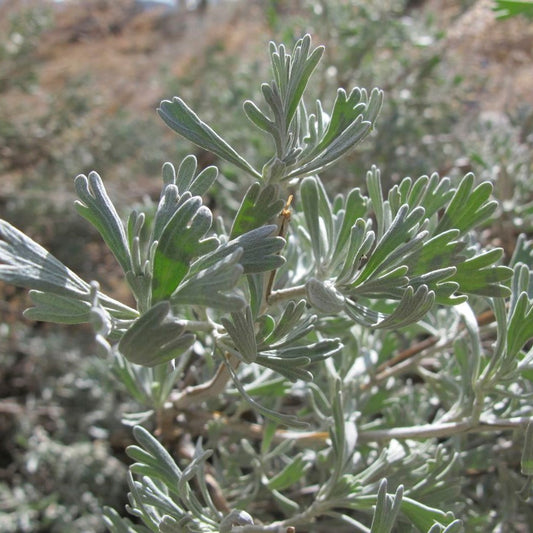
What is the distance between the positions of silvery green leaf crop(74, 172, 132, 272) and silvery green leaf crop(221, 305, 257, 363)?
13 centimetres

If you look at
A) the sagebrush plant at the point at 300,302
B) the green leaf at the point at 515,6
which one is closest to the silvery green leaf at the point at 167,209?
the sagebrush plant at the point at 300,302

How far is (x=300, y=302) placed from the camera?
0.66m

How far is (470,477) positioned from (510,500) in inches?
8.3

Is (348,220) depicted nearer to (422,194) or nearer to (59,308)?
(422,194)

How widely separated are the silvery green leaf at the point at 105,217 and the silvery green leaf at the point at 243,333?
0.42 ft

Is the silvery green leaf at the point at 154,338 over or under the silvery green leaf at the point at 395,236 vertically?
under

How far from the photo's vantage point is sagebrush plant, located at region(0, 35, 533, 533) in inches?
23.1

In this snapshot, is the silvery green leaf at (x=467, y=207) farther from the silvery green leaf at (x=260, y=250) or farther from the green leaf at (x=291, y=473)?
the green leaf at (x=291, y=473)

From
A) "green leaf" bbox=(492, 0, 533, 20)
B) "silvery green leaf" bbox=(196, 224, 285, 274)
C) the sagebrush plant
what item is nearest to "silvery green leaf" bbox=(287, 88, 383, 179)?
the sagebrush plant

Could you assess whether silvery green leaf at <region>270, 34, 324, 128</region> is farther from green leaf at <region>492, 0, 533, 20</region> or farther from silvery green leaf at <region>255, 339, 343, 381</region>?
green leaf at <region>492, 0, 533, 20</region>

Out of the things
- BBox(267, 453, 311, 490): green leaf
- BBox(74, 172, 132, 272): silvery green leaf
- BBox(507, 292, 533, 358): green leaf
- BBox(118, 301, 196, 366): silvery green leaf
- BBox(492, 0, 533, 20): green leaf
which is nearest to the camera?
BBox(118, 301, 196, 366): silvery green leaf

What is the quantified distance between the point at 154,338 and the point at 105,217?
18 cm

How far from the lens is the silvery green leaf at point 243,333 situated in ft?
2.08

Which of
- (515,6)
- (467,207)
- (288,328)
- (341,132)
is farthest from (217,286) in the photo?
(515,6)
